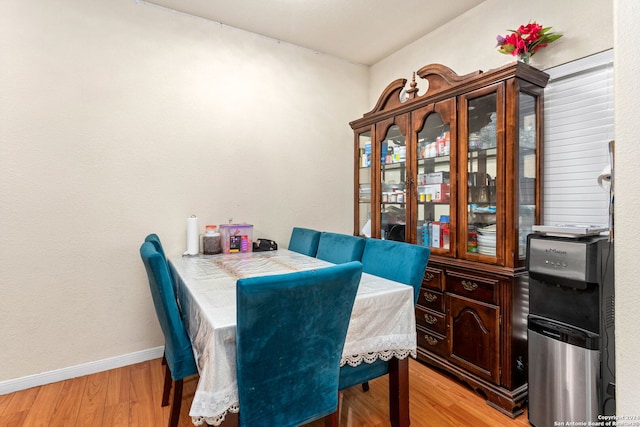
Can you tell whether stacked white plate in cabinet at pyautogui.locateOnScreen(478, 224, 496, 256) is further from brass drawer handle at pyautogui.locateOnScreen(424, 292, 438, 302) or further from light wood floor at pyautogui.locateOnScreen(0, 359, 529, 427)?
light wood floor at pyautogui.locateOnScreen(0, 359, 529, 427)

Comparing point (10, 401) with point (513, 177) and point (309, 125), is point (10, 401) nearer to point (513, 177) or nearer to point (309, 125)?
point (309, 125)

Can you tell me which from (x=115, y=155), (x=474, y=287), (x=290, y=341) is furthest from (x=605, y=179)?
(x=115, y=155)

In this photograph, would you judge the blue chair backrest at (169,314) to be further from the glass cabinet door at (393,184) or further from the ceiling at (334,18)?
the ceiling at (334,18)

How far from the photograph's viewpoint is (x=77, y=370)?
228 centimetres

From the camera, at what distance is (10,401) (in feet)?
6.56

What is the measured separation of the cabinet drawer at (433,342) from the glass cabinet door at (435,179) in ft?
2.03

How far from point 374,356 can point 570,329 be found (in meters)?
1.02

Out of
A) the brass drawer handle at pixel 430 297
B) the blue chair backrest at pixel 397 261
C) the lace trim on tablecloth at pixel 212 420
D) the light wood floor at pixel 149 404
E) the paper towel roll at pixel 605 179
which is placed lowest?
the light wood floor at pixel 149 404

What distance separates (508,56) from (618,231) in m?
1.91

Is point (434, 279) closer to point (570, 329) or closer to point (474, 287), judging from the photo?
point (474, 287)

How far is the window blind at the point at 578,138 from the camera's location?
1872mm

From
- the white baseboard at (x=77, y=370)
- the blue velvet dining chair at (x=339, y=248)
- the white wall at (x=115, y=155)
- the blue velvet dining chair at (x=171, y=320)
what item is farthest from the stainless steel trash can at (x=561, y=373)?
the white baseboard at (x=77, y=370)

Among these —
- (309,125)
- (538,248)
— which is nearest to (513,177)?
(538,248)

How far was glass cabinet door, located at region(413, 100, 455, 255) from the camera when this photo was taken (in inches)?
90.9
